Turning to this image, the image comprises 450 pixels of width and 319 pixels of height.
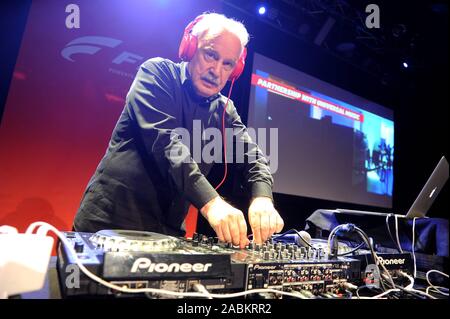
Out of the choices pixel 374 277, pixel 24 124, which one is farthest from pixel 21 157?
pixel 374 277

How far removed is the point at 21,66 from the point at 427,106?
5.74 metres

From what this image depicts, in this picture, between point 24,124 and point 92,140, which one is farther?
point 92,140

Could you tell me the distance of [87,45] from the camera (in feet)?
8.16

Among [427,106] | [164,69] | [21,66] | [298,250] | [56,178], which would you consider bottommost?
[298,250]

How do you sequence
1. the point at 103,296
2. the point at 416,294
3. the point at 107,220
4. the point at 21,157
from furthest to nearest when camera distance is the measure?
the point at 21,157, the point at 107,220, the point at 416,294, the point at 103,296

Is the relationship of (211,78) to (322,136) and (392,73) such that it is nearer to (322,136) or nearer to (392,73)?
(322,136)

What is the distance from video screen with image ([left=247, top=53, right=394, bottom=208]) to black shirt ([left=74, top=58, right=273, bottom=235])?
2.11 meters

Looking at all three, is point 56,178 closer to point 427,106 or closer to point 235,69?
point 235,69

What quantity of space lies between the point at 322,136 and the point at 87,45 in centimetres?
290

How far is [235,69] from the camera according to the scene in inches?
58.8

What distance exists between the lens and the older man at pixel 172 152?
1.02 m

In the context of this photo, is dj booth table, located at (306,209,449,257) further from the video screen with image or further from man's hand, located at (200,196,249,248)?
man's hand, located at (200,196,249,248)

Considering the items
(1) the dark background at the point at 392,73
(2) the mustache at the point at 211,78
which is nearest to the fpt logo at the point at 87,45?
(1) the dark background at the point at 392,73

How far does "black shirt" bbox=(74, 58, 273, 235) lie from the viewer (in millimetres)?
1152
